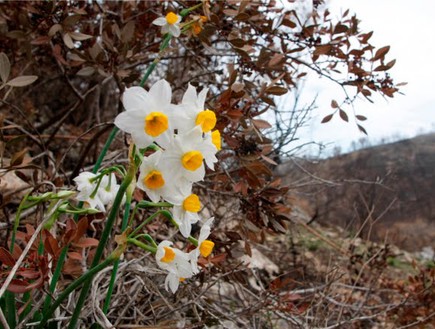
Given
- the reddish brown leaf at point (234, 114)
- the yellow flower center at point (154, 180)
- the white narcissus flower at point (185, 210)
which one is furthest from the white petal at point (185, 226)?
the reddish brown leaf at point (234, 114)

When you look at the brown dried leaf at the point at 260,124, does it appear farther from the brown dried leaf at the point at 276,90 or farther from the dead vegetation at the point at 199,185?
the brown dried leaf at the point at 276,90

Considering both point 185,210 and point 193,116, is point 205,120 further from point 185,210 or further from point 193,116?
point 185,210

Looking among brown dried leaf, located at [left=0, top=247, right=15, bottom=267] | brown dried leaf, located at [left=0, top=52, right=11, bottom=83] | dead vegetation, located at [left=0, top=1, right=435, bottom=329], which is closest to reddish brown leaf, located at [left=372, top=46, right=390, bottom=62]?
dead vegetation, located at [left=0, top=1, right=435, bottom=329]

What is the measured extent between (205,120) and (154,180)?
13cm

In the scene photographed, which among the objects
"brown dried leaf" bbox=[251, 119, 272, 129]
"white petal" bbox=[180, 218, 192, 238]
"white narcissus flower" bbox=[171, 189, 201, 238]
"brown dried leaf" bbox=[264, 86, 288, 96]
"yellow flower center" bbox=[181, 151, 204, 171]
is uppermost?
"brown dried leaf" bbox=[264, 86, 288, 96]

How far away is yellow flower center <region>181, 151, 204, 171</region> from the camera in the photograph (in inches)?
24.1

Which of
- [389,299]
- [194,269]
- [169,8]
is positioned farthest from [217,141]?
[389,299]

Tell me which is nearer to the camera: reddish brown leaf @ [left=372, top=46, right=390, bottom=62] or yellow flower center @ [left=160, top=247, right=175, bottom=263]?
yellow flower center @ [left=160, top=247, right=175, bottom=263]

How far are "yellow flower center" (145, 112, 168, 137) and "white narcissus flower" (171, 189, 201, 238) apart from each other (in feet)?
0.43

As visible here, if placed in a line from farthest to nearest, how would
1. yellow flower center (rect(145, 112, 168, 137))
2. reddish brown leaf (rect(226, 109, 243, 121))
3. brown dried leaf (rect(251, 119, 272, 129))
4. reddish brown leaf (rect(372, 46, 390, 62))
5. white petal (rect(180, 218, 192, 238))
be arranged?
reddish brown leaf (rect(372, 46, 390, 62))
brown dried leaf (rect(251, 119, 272, 129))
reddish brown leaf (rect(226, 109, 243, 121))
white petal (rect(180, 218, 192, 238))
yellow flower center (rect(145, 112, 168, 137))

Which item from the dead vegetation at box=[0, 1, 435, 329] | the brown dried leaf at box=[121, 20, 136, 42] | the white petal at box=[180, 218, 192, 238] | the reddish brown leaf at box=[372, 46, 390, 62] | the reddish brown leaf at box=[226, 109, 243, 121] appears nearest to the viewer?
the white petal at box=[180, 218, 192, 238]

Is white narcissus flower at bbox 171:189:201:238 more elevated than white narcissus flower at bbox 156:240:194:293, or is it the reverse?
white narcissus flower at bbox 171:189:201:238

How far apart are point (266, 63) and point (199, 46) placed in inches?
25.3

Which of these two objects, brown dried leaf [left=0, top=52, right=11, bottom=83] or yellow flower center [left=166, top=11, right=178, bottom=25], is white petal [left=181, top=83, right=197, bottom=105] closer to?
yellow flower center [left=166, top=11, right=178, bottom=25]
